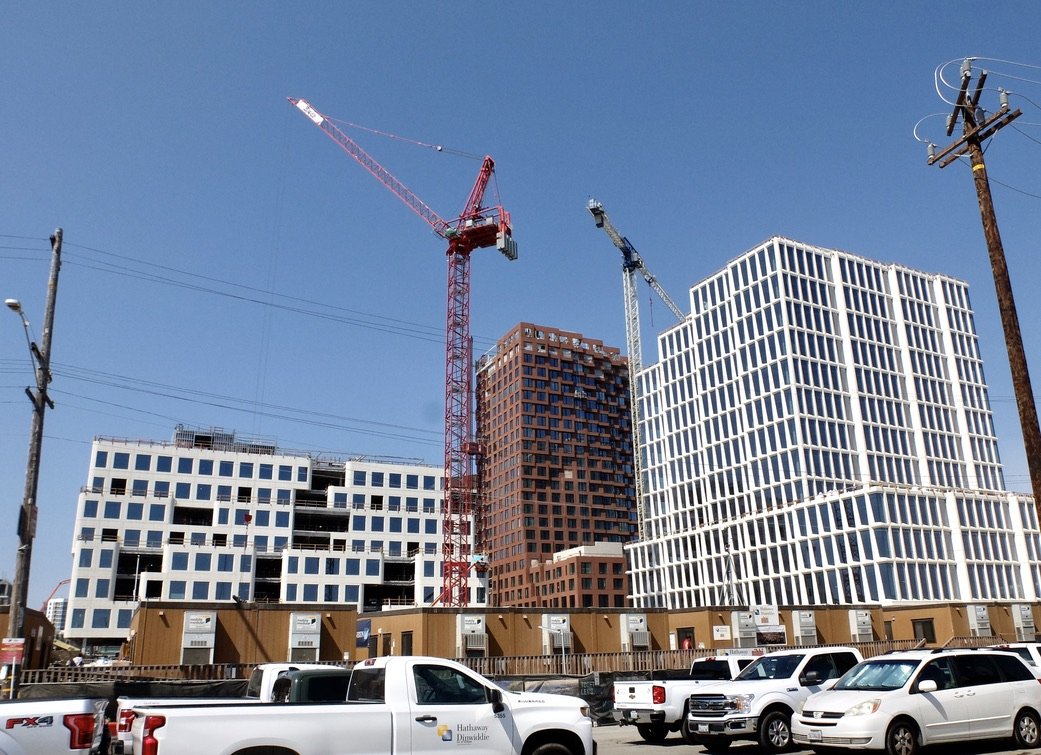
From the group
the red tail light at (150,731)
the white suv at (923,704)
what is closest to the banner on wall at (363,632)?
the white suv at (923,704)

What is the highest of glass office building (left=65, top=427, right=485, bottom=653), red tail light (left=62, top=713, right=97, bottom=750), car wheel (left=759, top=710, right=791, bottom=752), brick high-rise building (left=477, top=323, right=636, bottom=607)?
brick high-rise building (left=477, top=323, right=636, bottom=607)

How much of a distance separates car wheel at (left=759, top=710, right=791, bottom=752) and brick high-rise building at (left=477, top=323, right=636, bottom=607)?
137 metres

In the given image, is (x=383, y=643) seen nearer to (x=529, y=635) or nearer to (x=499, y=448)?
(x=529, y=635)

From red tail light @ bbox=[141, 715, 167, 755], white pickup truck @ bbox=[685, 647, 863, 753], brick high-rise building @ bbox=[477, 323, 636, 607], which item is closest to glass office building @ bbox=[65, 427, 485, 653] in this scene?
brick high-rise building @ bbox=[477, 323, 636, 607]

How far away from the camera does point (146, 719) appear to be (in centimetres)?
991

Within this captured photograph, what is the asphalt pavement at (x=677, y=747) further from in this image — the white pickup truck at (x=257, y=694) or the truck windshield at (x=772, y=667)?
the white pickup truck at (x=257, y=694)

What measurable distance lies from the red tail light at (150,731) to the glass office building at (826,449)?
85705 mm

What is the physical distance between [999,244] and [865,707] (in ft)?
41.0

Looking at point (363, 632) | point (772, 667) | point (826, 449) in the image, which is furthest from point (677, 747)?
point (826, 449)

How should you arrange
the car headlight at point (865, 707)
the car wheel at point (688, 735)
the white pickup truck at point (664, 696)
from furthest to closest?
the white pickup truck at point (664, 696) → the car wheel at point (688, 735) → the car headlight at point (865, 707)

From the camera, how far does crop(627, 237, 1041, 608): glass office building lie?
89.2m

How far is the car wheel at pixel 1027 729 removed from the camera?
16.6 meters

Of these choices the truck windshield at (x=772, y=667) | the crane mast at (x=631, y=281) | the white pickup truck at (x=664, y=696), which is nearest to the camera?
the truck windshield at (x=772, y=667)

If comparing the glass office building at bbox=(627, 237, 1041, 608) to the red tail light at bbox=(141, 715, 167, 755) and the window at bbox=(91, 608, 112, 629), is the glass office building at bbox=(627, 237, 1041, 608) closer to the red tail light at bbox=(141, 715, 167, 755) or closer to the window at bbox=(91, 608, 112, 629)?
the window at bbox=(91, 608, 112, 629)
